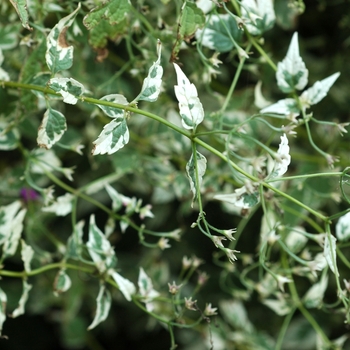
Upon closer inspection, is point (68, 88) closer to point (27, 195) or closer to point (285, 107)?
point (285, 107)

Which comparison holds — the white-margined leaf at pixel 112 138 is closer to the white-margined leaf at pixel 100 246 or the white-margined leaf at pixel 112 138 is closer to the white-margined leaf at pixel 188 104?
the white-margined leaf at pixel 188 104

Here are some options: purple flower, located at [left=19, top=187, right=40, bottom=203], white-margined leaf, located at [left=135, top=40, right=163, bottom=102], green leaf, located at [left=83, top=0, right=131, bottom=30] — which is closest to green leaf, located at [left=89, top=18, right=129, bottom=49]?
green leaf, located at [left=83, top=0, right=131, bottom=30]

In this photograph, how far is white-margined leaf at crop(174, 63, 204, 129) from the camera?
45 cm

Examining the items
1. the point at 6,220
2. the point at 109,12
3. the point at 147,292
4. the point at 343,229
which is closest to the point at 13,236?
the point at 6,220

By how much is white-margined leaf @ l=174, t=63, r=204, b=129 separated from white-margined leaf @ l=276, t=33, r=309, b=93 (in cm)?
20

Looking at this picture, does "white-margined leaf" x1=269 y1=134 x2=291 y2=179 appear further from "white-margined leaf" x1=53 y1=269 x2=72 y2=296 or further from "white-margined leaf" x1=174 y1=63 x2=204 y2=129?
"white-margined leaf" x1=53 y1=269 x2=72 y2=296

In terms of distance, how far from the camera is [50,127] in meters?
0.51

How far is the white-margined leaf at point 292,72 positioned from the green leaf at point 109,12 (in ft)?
0.62

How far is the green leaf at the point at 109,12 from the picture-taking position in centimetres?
51

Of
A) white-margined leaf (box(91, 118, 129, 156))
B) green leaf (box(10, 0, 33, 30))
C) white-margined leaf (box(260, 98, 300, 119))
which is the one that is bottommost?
white-margined leaf (box(260, 98, 300, 119))

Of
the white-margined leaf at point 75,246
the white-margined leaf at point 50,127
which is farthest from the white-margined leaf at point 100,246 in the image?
the white-margined leaf at point 50,127

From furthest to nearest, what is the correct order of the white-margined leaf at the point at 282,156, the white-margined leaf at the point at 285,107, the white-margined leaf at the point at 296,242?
the white-margined leaf at the point at 296,242
the white-margined leaf at the point at 285,107
the white-margined leaf at the point at 282,156

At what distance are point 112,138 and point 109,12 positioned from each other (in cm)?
14

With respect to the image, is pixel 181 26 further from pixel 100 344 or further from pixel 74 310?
pixel 100 344
